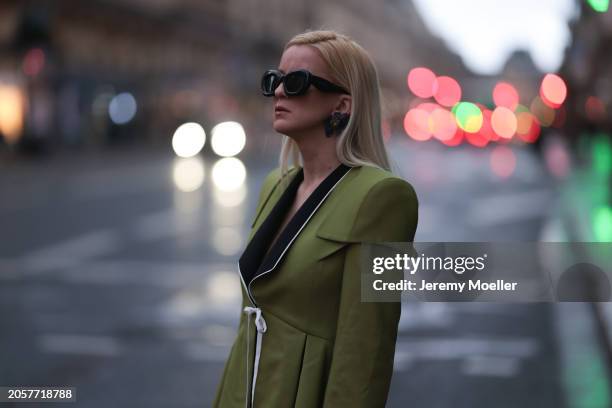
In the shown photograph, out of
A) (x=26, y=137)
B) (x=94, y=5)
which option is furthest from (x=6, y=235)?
(x=94, y=5)

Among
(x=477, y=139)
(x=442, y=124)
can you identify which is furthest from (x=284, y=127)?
(x=442, y=124)

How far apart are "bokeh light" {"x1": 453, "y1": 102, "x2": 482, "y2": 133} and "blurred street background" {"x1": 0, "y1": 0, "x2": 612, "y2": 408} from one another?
21.8 meters

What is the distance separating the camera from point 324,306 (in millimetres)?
2393

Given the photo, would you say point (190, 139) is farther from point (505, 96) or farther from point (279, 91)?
point (505, 96)

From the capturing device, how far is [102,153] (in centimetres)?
3919

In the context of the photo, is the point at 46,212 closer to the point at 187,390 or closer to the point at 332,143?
the point at 187,390

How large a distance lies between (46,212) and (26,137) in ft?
50.0

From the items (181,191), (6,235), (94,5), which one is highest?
(94,5)

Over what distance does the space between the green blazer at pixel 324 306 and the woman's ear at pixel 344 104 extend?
142 mm

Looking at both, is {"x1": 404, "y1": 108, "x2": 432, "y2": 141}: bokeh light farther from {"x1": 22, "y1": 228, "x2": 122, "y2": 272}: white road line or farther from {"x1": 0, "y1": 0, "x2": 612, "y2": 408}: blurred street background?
{"x1": 22, "y1": 228, "x2": 122, "y2": 272}: white road line

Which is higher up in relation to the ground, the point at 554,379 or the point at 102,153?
the point at 102,153

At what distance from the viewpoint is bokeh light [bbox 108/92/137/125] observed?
43.8 metres

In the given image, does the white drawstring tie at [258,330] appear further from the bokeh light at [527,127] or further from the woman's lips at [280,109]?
the bokeh light at [527,127]

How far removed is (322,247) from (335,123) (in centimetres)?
34
